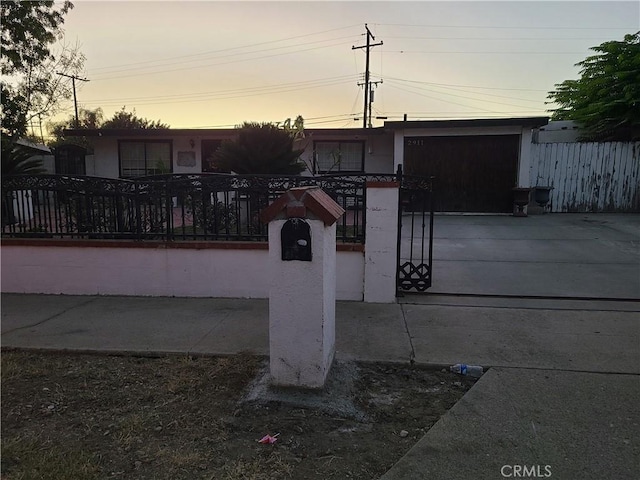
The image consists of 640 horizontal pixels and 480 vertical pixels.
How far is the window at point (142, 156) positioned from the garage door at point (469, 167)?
9.18 meters

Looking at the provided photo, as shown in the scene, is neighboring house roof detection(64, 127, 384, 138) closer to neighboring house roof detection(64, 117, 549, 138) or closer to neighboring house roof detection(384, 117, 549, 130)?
neighboring house roof detection(64, 117, 549, 138)

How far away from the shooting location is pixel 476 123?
1413 centimetres

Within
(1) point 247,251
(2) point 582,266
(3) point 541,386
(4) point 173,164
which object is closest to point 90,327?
(1) point 247,251

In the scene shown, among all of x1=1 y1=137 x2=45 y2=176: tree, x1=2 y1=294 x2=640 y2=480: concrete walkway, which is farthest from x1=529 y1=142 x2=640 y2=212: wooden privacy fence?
x1=1 y1=137 x2=45 y2=176: tree

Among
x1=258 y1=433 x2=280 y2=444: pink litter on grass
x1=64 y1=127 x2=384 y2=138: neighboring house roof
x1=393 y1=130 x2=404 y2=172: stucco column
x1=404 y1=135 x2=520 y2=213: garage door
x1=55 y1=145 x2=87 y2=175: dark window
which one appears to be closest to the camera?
x1=258 y1=433 x2=280 y2=444: pink litter on grass

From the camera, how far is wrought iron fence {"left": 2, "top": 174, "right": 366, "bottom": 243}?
591cm

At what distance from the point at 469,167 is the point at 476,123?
4.49 feet

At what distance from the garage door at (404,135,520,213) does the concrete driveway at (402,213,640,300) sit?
7.99 feet

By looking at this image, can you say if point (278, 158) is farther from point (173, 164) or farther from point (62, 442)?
point (173, 164)

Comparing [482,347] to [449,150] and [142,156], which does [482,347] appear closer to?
[449,150]

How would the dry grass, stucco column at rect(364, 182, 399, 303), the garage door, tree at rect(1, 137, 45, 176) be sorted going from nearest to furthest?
the dry grass, stucco column at rect(364, 182, 399, 303), tree at rect(1, 137, 45, 176), the garage door

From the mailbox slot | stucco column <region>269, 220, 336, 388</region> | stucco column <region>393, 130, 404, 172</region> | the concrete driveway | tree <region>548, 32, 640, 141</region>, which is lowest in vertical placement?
the concrete driveway

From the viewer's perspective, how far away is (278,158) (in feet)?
28.0

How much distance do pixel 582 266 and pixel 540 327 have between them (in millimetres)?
3041
